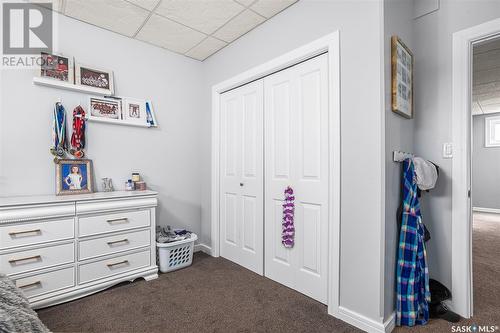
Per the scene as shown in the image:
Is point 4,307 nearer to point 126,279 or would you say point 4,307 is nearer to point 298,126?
point 126,279

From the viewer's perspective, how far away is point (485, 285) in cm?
225

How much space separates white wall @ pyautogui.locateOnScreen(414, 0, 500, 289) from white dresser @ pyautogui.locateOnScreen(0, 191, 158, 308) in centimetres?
244

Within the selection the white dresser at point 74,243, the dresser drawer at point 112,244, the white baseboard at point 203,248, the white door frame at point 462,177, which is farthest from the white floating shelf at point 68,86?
the white door frame at point 462,177

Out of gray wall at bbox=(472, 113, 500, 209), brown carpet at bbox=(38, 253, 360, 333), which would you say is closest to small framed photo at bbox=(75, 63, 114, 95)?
brown carpet at bbox=(38, 253, 360, 333)

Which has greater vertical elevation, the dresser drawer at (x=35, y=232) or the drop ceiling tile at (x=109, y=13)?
the drop ceiling tile at (x=109, y=13)

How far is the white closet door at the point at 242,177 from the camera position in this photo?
2.55 meters

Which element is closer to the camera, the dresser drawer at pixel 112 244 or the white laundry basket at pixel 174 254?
the dresser drawer at pixel 112 244

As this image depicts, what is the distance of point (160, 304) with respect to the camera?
198 cm

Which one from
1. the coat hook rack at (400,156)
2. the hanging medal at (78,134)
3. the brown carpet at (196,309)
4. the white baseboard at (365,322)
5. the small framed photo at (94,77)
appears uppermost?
the small framed photo at (94,77)

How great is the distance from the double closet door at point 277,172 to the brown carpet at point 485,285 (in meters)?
0.79

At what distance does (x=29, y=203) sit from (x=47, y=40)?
1540 millimetres

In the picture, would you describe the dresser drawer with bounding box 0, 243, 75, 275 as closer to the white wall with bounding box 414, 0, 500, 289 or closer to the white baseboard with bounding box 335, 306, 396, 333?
the white baseboard with bounding box 335, 306, 396, 333

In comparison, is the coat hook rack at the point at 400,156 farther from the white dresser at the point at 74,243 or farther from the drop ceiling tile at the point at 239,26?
the white dresser at the point at 74,243

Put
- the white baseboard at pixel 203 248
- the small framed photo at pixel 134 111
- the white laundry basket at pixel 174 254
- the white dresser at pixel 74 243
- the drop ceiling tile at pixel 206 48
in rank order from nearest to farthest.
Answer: the white dresser at pixel 74 243 → the white laundry basket at pixel 174 254 → the small framed photo at pixel 134 111 → the drop ceiling tile at pixel 206 48 → the white baseboard at pixel 203 248
